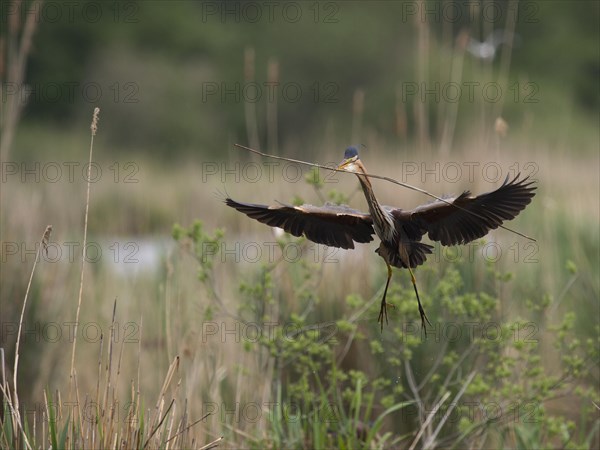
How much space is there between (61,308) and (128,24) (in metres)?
25.3

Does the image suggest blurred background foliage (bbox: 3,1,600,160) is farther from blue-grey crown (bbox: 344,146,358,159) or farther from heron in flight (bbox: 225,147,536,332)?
blue-grey crown (bbox: 344,146,358,159)

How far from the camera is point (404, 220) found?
3547 mm

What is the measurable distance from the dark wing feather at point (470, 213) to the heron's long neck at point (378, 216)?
0.30 ft

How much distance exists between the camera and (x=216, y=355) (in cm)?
517

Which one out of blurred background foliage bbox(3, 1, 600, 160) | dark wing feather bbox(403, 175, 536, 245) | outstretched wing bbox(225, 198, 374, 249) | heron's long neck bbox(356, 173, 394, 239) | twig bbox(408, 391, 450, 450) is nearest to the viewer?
heron's long neck bbox(356, 173, 394, 239)

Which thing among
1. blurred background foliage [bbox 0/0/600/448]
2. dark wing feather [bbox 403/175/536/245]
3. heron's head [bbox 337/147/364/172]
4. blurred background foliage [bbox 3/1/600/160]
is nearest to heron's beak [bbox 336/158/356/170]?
heron's head [bbox 337/147/364/172]

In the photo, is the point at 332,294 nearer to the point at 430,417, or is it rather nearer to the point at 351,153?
the point at 430,417

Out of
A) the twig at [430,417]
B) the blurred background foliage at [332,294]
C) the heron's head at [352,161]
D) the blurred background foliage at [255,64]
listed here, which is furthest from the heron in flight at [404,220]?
the blurred background foliage at [255,64]

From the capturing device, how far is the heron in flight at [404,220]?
3381mm

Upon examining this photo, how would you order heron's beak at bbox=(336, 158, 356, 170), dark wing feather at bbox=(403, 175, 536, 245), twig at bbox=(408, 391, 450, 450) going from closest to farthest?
heron's beak at bbox=(336, 158, 356, 170), dark wing feather at bbox=(403, 175, 536, 245), twig at bbox=(408, 391, 450, 450)

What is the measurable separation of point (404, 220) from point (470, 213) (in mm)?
229

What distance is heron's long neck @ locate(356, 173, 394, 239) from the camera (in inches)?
125

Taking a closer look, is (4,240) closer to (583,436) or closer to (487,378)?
(487,378)

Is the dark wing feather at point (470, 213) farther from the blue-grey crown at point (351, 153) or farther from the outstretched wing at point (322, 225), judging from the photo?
the blue-grey crown at point (351, 153)
